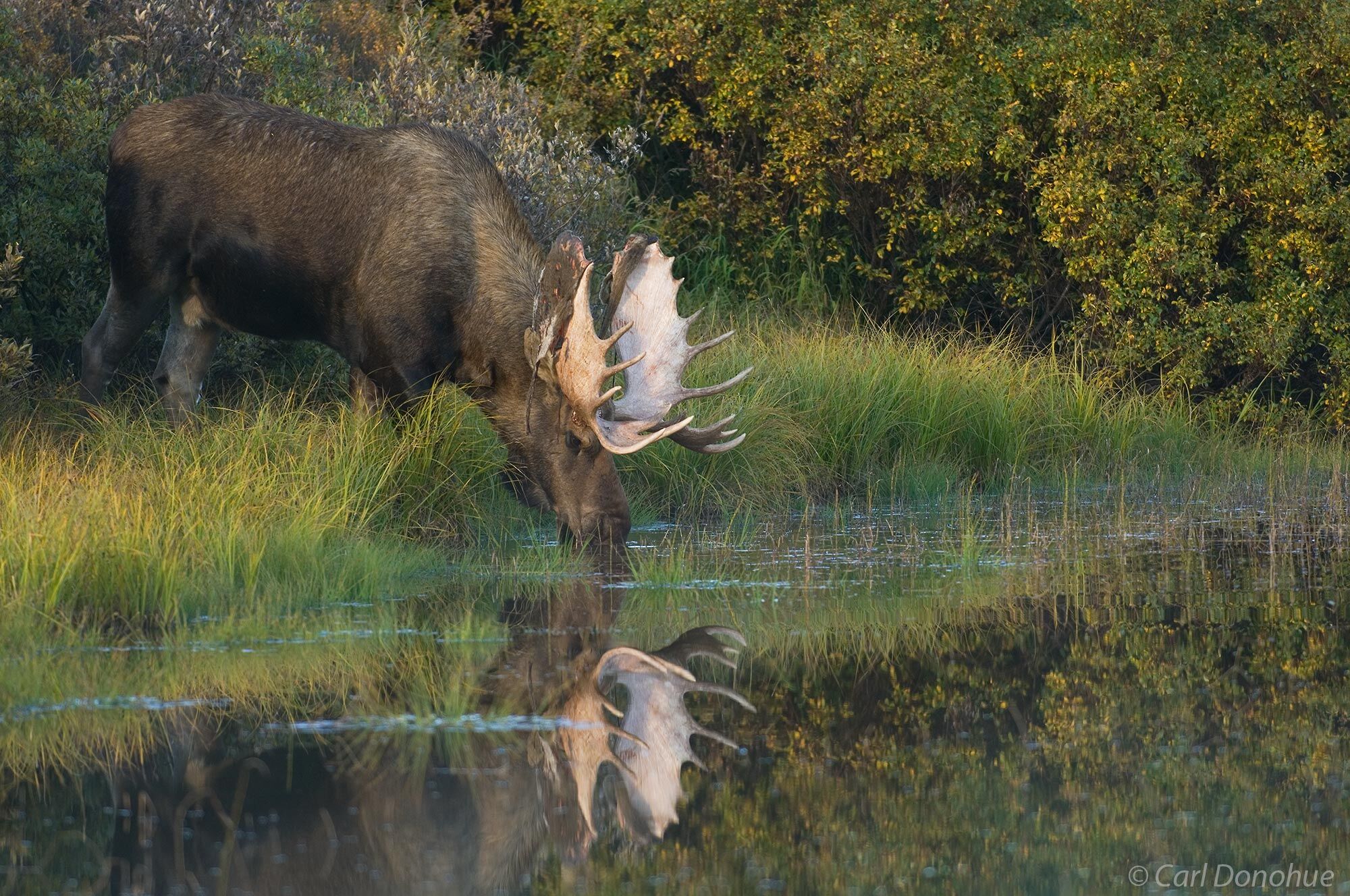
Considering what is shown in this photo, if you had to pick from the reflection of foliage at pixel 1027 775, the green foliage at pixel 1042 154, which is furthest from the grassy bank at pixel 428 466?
the reflection of foliage at pixel 1027 775

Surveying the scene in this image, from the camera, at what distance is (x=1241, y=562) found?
860 centimetres

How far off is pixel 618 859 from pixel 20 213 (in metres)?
8.00

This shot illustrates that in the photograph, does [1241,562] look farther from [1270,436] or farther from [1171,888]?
[1270,436]

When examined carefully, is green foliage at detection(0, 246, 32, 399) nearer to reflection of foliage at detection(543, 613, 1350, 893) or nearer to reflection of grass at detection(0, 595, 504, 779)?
reflection of grass at detection(0, 595, 504, 779)

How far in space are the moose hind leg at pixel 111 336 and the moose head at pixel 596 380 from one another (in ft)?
7.44

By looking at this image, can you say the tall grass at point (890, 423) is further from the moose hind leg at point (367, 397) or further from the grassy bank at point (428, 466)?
the moose hind leg at point (367, 397)

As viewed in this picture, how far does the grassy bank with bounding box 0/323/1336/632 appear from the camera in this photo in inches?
269

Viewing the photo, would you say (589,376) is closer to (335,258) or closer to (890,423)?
(335,258)

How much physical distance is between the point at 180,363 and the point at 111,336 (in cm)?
43

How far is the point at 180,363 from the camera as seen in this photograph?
33.9 ft

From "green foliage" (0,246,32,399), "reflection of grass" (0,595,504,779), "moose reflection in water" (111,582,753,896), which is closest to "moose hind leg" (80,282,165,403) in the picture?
"green foliage" (0,246,32,399)

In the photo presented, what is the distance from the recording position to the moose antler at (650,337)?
9039 millimetres

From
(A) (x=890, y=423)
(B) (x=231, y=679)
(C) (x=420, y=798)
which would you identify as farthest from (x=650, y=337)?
(C) (x=420, y=798)

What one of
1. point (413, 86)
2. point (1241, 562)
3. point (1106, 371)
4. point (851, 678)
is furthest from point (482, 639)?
point (1106, 371)
